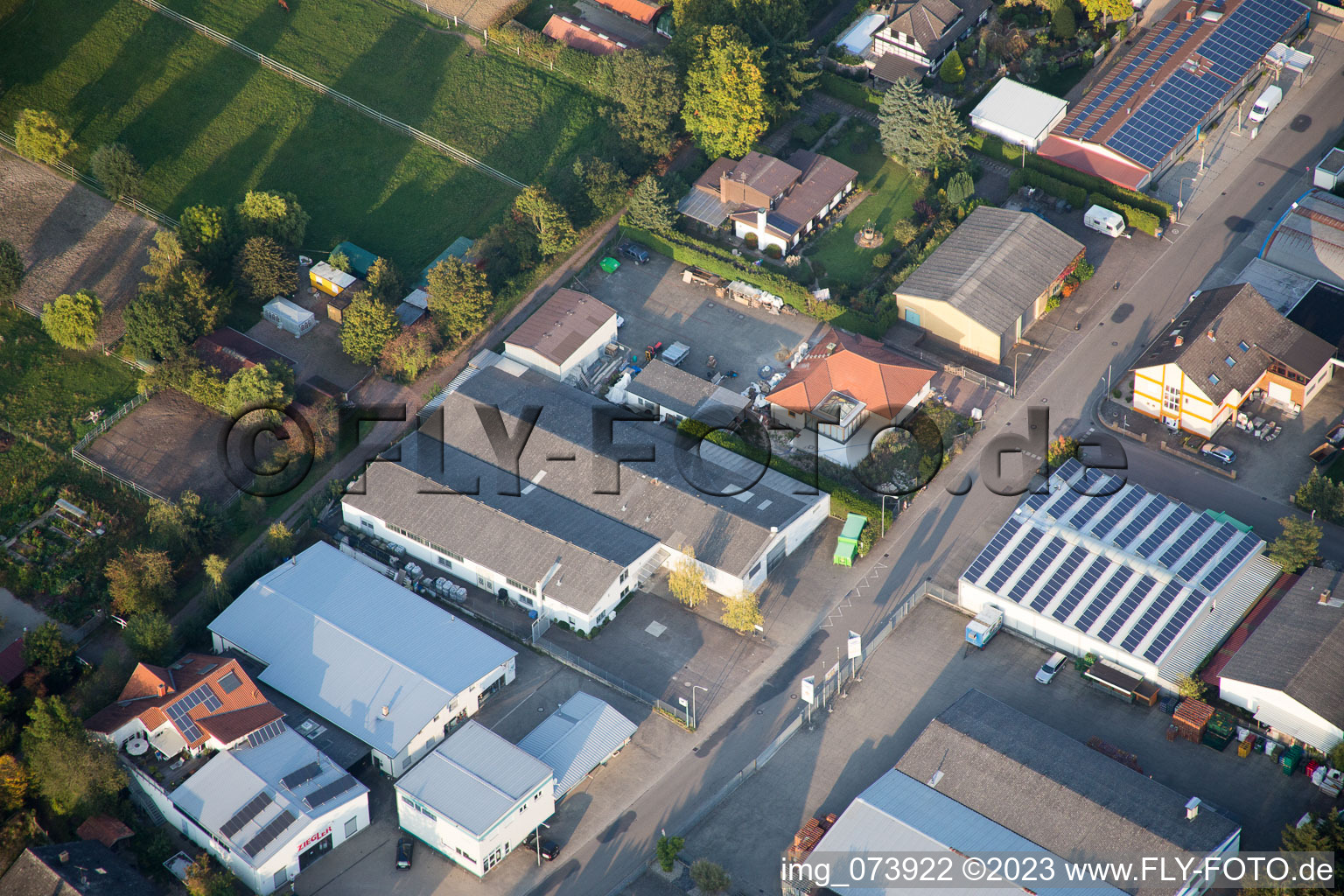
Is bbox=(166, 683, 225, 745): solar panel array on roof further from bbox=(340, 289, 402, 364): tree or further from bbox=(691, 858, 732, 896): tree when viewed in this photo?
bbox=(340, 289, 402, 364): tree

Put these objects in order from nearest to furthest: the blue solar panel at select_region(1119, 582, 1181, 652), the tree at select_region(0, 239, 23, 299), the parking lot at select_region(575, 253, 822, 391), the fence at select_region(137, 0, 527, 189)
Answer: the blue solar panel at select_region(1119, 582, 1181, 652), the parking lot at select_region(575, 253, 822, 391), the tree at select_region(0, 239, 23, 299), the fence at select_region(137, 0, 527, 189)

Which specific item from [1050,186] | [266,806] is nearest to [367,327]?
[266,806]

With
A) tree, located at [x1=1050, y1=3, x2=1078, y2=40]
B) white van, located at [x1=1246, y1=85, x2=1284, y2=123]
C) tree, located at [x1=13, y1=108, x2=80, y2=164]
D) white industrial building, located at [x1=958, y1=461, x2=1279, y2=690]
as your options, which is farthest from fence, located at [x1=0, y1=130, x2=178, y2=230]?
white van, located at [x1=1246, y1=85, x2=1284, y2=123]

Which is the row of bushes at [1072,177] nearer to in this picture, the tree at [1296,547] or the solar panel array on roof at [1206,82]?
the solar panel array on roof at [1206,82]

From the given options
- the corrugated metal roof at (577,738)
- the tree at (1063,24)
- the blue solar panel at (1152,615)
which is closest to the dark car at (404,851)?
the corrugated metal roof at (577,738)

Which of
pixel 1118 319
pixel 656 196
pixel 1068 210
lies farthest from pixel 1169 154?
pixel 656 196

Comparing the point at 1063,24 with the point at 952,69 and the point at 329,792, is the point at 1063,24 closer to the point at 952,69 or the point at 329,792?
the point at 952,69
